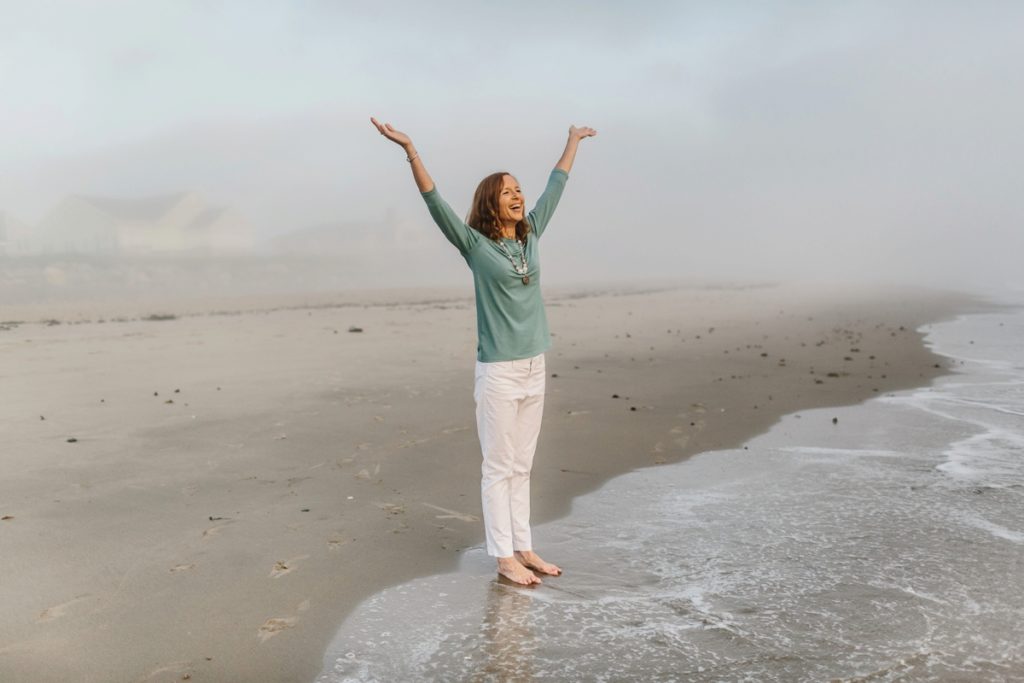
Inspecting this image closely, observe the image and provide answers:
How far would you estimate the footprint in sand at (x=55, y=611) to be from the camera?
4.03 meters

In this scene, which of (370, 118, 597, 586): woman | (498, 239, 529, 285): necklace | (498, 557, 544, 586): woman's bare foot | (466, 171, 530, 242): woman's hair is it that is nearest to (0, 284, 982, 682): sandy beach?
(498, 557, 544, 586): woman's bare foot

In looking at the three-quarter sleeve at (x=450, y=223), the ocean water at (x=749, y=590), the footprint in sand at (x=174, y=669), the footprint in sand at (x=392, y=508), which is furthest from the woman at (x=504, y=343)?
the footprint in sand at (x=174, y=669)

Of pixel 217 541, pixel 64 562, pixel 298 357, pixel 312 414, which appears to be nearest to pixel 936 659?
pixel 217 541

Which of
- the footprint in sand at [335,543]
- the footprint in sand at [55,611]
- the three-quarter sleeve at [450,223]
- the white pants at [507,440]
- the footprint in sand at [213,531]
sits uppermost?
the three-quarter sleeve at [450,223]

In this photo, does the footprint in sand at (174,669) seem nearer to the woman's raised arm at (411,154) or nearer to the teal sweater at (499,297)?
the teal sweater at (499,297)

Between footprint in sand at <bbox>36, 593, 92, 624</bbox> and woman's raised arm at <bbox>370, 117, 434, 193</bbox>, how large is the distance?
8.46 feet

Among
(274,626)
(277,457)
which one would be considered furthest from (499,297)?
(277,457)

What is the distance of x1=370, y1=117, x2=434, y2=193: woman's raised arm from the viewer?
4457mm

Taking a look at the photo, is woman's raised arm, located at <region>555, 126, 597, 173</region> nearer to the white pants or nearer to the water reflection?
the white pants

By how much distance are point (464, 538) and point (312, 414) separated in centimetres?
398

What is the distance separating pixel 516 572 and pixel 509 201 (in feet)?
6.22

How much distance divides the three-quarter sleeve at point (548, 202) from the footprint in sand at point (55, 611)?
2927 mm

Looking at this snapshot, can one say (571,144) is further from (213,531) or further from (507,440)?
(213,531)

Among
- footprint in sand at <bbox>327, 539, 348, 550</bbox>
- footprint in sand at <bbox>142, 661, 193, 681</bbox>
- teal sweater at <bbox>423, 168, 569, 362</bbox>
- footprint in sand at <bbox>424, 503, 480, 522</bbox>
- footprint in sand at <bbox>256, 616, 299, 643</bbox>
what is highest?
teal sweater at <bbox>423, 168, 569, 362</bbox>
